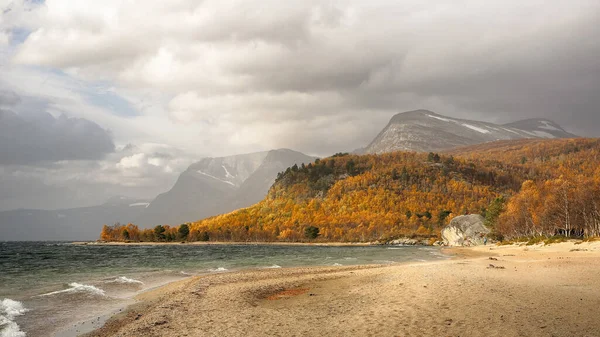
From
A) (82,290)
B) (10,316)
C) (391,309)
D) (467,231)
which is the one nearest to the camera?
(391,309)

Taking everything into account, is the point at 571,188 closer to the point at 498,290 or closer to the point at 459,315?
the point at 498,290

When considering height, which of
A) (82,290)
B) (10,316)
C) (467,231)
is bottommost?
(467,231)

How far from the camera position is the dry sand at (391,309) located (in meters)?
16.3

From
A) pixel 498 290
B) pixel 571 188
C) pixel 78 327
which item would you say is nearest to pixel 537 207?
pixel 571 188

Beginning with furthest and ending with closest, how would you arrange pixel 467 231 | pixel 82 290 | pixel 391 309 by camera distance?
pixel 467 231 < pixel 82 290 < pixel 391 309

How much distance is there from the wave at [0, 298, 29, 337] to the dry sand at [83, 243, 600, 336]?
478 cm

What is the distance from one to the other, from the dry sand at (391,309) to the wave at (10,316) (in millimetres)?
4783

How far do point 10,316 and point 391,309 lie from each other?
2394 centimetres

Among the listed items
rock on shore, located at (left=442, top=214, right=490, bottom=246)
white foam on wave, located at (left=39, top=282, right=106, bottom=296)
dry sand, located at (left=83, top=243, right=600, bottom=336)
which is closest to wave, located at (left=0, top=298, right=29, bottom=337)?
dry sand, located at (left=83, top=243, right=600, bottom=336)

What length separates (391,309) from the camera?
19984mm

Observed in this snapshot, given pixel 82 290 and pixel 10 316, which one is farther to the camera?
pixel 82 290

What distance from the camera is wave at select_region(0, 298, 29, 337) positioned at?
20000mm

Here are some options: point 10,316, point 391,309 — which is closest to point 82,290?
point 10,316

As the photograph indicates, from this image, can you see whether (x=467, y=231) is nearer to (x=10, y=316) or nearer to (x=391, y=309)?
(x=391, y=309)
